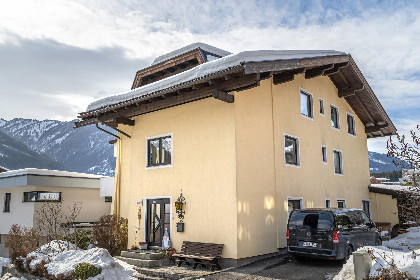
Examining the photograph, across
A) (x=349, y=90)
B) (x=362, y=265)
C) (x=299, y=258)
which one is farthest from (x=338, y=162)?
(x=362, y=265)

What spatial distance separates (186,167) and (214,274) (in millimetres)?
4165

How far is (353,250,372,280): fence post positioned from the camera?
7.35m

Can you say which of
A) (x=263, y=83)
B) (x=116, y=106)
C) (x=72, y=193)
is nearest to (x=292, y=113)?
(x=263, y=83)

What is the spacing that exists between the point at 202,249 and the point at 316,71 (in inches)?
359

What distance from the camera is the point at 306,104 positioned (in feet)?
54.1

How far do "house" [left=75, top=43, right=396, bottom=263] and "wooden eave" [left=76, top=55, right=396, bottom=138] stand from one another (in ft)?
0.14

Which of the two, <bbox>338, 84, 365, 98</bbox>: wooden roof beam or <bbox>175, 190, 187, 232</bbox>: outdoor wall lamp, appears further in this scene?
<bbox>338, 84, 365, 98</bbox>: wooden roof beam

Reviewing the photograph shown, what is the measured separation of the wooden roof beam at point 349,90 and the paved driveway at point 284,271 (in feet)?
34.7

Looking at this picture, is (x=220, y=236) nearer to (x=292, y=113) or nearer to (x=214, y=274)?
(x=214, y=274)

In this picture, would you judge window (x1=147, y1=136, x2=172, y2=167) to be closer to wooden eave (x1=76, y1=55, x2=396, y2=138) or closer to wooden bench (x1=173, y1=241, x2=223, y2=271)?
wooden eave (x1=76, y1=55, x2=396, y2=138)

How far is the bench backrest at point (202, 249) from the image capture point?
37.5ft

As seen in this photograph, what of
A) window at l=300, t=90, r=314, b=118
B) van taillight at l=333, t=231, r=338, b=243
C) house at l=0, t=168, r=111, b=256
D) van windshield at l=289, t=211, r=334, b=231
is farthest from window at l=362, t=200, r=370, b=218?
house at l=0, t=168, r=111, b=256

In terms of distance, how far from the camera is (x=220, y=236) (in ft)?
38.7

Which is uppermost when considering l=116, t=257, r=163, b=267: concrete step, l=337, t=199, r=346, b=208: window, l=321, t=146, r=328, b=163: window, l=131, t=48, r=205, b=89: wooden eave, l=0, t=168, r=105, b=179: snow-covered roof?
l=131, t=48, r=205, b=89: wooden eave
